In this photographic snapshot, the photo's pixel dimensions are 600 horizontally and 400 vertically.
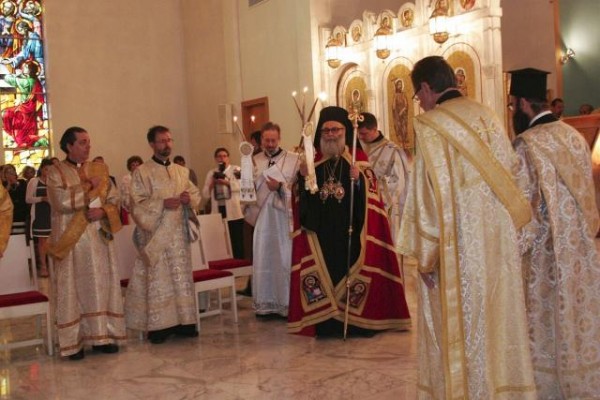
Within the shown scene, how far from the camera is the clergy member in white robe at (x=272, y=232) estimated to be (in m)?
6.92

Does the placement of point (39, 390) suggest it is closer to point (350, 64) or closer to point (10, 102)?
point (350, 64)

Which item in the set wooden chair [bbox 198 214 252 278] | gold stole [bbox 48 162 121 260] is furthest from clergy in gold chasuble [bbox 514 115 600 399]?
wooden chair [bbox 198 214 252 278]

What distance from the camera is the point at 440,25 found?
9625 mm

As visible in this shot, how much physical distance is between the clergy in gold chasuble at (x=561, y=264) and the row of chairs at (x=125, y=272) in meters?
3.31

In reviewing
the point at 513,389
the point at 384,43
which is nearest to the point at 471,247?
the point at 513,389

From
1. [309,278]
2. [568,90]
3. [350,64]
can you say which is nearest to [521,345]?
[309,278]

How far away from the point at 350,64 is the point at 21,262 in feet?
23.6

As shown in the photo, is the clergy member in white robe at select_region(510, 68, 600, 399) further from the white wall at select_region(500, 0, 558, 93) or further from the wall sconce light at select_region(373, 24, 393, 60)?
the white wall at select_region(500, 0, 558, 93)

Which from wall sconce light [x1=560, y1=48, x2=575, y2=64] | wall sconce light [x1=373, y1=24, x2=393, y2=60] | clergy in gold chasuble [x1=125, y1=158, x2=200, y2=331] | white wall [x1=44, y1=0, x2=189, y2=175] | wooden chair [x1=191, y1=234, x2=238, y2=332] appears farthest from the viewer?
white wall [x1=44, y1=0, x2=189, y2=175]

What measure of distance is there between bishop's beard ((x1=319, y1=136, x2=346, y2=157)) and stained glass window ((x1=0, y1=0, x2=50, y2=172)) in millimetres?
10175

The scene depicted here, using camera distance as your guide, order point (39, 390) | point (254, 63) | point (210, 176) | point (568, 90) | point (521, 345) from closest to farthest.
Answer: point (521, 345), point (39, 390), point (210, 176), point (254, 63), point (568, 90)

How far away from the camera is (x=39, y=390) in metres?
4.96

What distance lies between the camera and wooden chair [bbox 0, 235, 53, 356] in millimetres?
5766

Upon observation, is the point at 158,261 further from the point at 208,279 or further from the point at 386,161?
the point at 386,161
